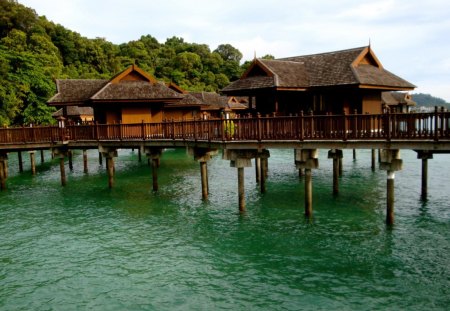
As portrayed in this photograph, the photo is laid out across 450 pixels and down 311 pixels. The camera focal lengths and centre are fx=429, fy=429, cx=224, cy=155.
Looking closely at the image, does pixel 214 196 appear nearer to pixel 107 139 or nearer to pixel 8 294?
pixel 107 139

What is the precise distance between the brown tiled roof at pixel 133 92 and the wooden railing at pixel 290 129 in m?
3.47

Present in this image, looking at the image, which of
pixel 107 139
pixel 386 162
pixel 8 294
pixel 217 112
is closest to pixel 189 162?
pixel 107 139

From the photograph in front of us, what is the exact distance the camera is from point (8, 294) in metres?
15.4

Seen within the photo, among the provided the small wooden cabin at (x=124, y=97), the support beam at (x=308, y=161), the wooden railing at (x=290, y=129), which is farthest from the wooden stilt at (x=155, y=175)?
the support beam at (x=308, y=161)

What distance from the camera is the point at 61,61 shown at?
98.9 meters

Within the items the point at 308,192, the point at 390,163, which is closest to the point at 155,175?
the point at 308,192

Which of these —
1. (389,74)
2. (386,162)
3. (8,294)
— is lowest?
(8,294)

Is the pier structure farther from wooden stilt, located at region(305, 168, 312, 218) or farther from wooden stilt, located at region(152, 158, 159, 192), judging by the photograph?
wooden stilt, located at region(152, 158, 159, 192)

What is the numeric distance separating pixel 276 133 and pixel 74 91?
78.7ft

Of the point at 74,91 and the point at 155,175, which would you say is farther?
the point at 74,91

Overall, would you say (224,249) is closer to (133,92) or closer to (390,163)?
(390,163)

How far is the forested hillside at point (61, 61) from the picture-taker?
67312 mm

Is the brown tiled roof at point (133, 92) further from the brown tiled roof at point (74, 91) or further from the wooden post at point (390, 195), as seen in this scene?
the wooden post at point (390, 195)

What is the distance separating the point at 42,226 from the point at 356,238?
16.7 m
